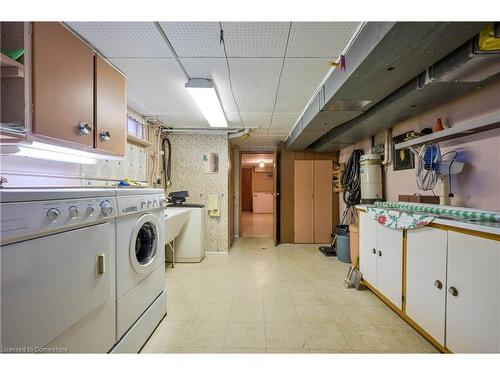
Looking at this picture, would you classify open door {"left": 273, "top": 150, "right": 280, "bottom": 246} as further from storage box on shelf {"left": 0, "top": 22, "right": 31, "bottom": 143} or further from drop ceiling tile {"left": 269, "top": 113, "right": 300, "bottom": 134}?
storage box on shelf {"left": 0, "top": 22, "right": 31, "bottom": 143}

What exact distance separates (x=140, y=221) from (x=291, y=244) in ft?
11.8

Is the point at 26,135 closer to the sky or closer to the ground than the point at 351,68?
closer to the ground

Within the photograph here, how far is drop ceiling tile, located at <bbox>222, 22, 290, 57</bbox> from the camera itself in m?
1.36

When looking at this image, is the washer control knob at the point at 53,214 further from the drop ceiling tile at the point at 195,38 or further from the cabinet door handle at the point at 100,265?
the drop ceiling tile at the point at 195,38

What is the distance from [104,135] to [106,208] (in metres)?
0.74

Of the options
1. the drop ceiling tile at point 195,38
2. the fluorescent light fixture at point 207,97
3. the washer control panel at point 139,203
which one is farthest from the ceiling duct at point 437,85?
the washer control panel at point 139,203

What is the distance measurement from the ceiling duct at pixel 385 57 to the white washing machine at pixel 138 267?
5.80ft

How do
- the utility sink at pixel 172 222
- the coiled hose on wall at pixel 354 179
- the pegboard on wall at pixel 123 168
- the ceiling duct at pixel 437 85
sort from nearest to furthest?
the ceiling duct at pixel 437 85 → the pegboard on wall at pixel 123 168 → the utility sink at pixel 172 222 → the coiled hose on wall at pixel 354 179

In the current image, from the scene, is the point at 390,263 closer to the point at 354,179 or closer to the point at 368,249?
the point at 368,249

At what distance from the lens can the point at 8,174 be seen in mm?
1398

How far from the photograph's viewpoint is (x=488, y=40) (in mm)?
1068

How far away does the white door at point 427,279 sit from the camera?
4.58 feet
